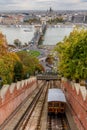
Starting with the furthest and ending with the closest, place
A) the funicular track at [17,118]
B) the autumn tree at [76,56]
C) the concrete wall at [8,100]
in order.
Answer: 1. the autumn tree at [76,56]
2. the concrete wall at [8,100]
3. the funicular track at [17,118]

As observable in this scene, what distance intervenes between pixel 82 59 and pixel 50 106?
5.97 meters

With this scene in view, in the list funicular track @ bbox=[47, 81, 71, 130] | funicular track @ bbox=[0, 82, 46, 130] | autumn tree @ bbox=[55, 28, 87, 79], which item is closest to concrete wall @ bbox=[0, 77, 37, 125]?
funicular track @ bbox=[0, 82, 46, 130]

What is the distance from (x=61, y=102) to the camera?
79.8ft

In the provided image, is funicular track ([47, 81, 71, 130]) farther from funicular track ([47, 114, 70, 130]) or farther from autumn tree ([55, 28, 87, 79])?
autumn tree ([55, 28, 87, 79])

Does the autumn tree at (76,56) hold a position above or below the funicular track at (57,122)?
above

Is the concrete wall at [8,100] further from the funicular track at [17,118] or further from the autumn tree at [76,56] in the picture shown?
the autumn tree at [76,56]

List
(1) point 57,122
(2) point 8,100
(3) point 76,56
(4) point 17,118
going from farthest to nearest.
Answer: (3) point 76,56 < (2) point 8,100 < (4) point 17,118 < (1) point 57,122

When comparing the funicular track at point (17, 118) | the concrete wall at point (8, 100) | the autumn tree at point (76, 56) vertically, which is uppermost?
the autumn tree at point (76, 56)

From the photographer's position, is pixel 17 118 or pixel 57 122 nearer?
pixel 57 122

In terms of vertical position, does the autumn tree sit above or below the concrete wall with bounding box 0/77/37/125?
above

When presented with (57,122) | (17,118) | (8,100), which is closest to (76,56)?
(8,100)

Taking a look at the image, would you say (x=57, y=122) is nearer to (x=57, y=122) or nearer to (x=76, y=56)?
(x=57, y=122)

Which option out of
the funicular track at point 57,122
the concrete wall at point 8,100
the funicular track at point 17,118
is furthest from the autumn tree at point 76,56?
the funicular track at point 57,122

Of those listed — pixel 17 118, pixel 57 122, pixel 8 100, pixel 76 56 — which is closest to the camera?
pixel 57 122
